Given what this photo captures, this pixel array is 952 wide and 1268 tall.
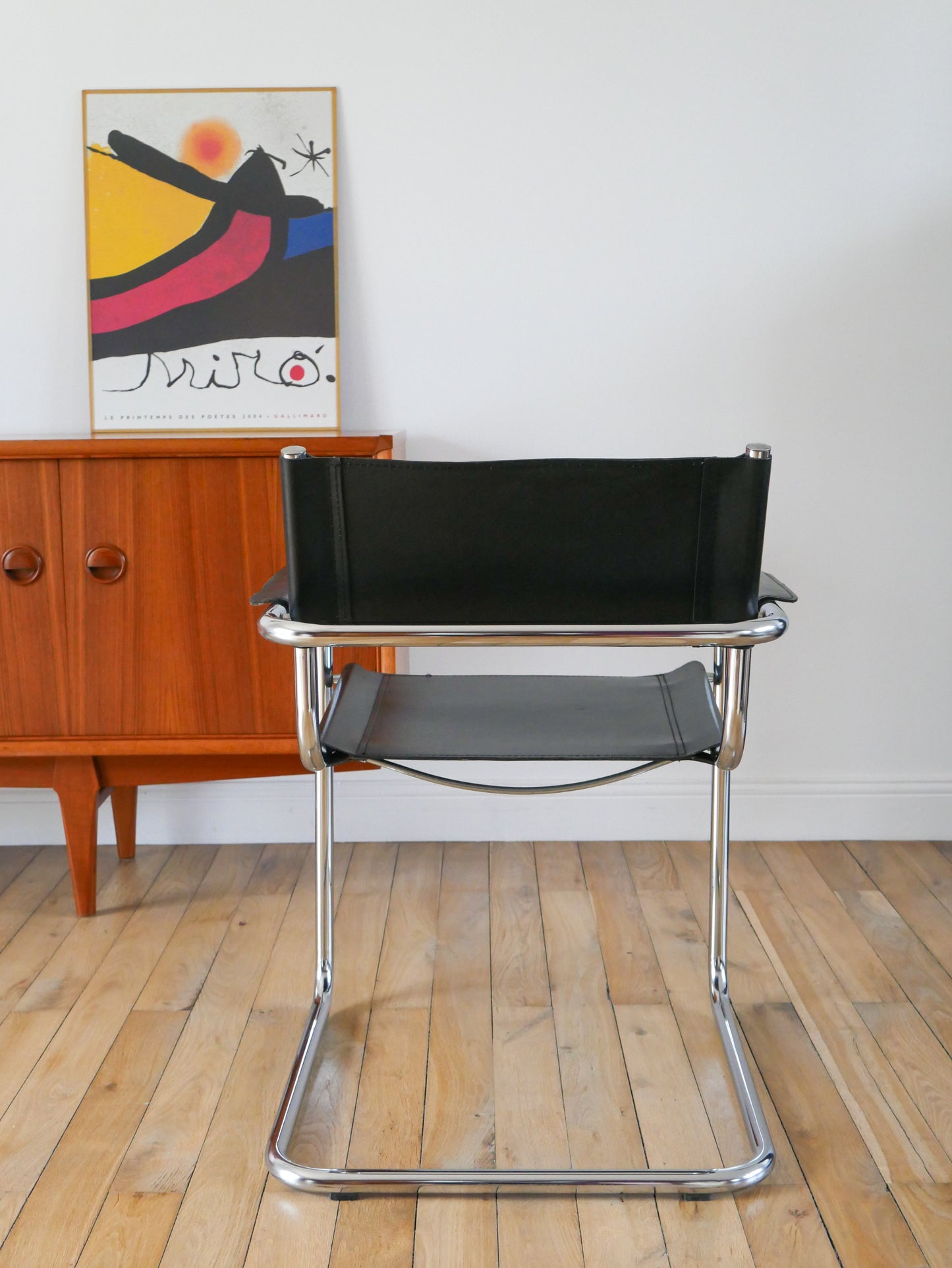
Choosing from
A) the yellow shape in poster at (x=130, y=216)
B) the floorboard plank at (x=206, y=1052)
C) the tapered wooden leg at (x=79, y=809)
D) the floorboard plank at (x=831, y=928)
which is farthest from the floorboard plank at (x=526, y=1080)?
the yellow shape in poster at (x=130, y=216)

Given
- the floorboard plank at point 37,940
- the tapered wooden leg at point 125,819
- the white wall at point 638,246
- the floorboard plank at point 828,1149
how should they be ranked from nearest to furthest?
the floorboard plank at point 828,1149, the floorboard plank at point 37,940, the white wall at point 638,246, the tapered wooden leg at point 125,819

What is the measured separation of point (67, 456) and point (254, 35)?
1.01 m

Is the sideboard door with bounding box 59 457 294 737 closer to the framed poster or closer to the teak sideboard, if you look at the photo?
the teak sideboard

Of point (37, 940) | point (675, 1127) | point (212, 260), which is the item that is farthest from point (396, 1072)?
point (212, 260)

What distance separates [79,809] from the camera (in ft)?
7.16

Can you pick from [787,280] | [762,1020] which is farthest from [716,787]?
[787,280]

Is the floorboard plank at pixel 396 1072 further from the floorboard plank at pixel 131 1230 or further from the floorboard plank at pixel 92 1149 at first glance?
the floorboard plank at pixel 92 1149

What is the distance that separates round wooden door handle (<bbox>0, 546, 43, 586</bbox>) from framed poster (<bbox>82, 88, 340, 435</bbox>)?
45 cm

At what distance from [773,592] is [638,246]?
1278 millimetres

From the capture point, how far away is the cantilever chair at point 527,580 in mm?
1208

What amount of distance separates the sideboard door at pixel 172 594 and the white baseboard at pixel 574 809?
496mm

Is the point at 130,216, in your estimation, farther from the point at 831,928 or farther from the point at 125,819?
the point at 831,928

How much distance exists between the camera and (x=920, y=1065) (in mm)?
1668

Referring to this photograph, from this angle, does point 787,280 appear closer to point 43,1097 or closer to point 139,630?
point 139,630
